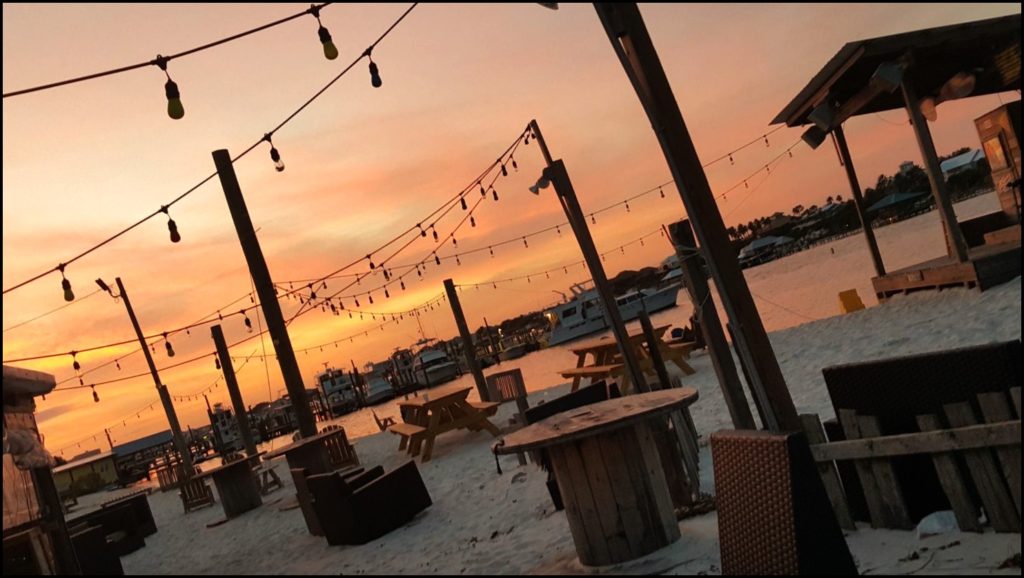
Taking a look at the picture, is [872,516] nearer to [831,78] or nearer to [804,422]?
[804,422]

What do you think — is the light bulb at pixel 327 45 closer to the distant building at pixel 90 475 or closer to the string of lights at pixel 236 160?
the string of lights at pixel 236 160

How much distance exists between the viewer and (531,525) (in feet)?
21.7

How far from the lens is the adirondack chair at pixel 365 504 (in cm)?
785

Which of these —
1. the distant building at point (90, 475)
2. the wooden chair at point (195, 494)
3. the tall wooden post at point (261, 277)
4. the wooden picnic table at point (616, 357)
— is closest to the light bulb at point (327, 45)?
the tall wooden post at point (261, 277)

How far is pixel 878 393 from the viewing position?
14.0 feet

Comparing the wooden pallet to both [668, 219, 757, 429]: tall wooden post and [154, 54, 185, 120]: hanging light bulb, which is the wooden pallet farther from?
[154, 54, 185, 120]: hanging light bulb

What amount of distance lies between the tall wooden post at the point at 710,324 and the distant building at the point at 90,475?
104ft

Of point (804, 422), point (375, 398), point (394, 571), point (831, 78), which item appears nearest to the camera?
point (804, 422)

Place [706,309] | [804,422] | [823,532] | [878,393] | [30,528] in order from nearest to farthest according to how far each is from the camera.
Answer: [823,532] < [878,393] < [804,422] < [706,309] < [30,528]

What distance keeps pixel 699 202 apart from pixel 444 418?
9.91 meters

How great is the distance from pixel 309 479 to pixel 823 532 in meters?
6.56

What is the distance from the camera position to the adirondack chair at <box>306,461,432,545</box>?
25.8 ft

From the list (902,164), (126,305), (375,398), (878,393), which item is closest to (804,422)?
(878,393)

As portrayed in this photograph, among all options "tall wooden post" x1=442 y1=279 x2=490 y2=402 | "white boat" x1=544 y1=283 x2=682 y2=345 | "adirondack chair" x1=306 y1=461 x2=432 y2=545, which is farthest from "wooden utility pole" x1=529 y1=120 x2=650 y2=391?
"white boat" x1=544 y1=283 x2=682 y2=345
